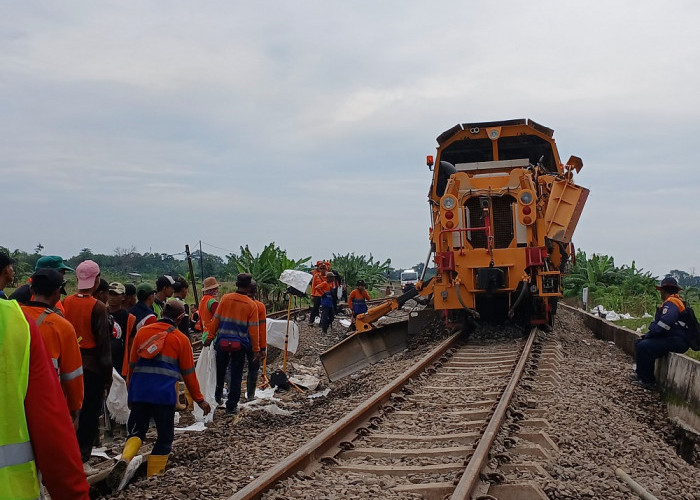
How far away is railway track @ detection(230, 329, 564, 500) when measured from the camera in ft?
15.4

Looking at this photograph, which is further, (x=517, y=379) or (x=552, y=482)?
(x=517, y=379)

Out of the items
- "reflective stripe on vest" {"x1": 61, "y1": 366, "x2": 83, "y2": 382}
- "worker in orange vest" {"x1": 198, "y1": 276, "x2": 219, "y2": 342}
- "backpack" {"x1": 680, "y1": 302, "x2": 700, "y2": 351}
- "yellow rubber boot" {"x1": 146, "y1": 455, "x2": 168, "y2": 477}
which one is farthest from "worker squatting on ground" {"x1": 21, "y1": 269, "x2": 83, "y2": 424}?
"backpack" {"x1": 680, "y1": 302, "x2": 700, "y2": 351}

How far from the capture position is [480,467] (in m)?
4.93

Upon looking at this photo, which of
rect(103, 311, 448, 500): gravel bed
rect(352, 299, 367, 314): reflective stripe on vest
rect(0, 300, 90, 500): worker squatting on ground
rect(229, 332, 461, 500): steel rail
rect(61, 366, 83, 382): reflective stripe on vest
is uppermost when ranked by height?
rect(0, 300, 90, 500): worker squatting on ground

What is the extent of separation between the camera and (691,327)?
29.9 feet

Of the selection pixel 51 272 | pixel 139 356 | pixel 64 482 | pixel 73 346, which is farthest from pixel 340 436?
pixel 64 482

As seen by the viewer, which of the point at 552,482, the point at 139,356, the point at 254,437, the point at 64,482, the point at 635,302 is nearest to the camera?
the point at 64,482

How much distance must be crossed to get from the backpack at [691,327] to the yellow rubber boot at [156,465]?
21.7 feet

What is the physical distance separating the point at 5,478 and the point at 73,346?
7.76 ft

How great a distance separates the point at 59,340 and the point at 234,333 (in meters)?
4.04

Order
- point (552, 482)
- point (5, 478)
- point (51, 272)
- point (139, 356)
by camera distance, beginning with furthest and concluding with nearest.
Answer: point (139, 356) → point (552, 482) → point (51, 272) → point (5, 478)

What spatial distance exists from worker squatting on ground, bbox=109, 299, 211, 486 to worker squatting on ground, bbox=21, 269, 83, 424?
1309mm

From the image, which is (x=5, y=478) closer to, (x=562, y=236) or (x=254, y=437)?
(x=254, y=437)

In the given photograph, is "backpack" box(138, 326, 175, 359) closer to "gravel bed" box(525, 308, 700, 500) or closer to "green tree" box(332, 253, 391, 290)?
"gravel bed" box(525, 308, 700, 500)
